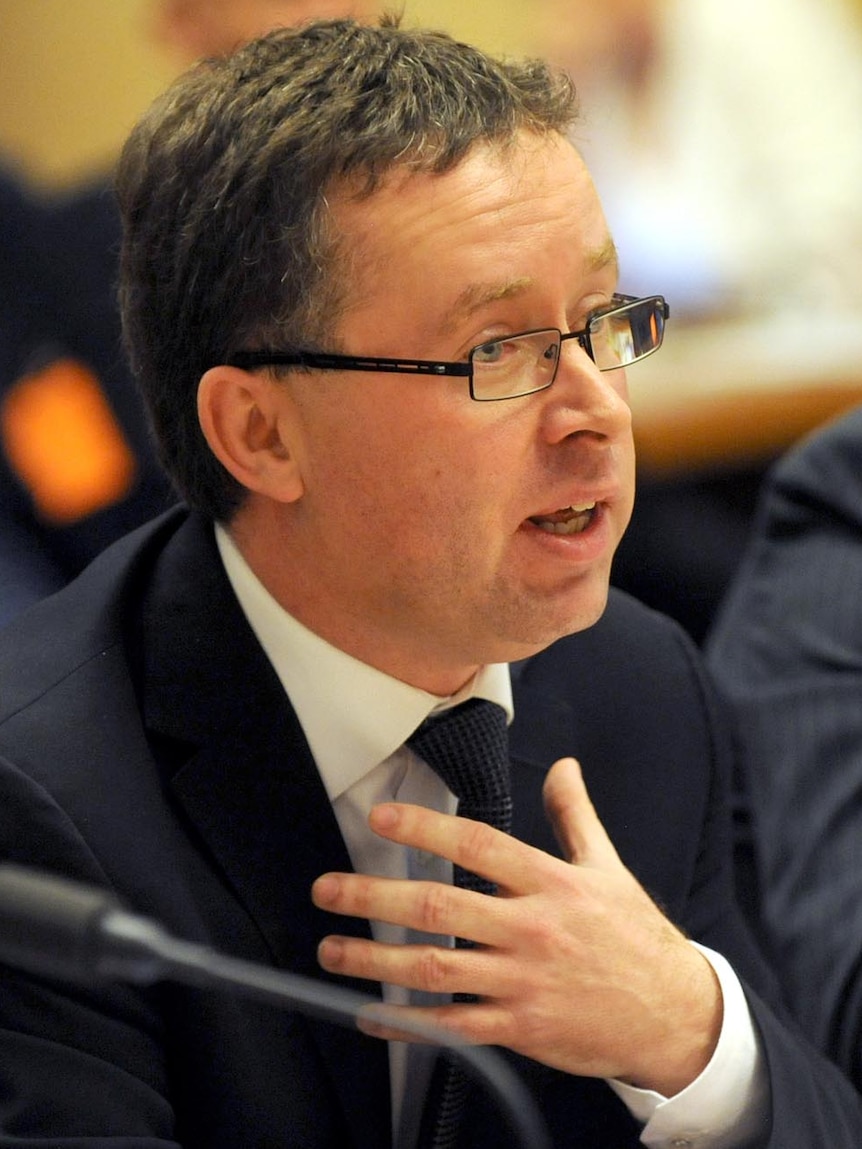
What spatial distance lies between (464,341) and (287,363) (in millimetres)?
147

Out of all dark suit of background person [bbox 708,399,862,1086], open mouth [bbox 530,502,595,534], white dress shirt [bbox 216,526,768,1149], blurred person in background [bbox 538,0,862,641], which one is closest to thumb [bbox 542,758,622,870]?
white dress shirt [bbox 216,526,768,1149]

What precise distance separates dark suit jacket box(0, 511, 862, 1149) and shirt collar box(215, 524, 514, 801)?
0.03m

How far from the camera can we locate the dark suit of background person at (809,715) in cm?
164

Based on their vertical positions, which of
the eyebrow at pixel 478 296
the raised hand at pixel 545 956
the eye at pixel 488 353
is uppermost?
the eyebrow at pixel 478 296

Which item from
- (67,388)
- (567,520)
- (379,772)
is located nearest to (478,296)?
(567,520)

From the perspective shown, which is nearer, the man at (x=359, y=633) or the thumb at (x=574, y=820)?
the man at (x=359, y=633)

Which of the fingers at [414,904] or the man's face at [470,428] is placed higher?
the man's face at [470,428]

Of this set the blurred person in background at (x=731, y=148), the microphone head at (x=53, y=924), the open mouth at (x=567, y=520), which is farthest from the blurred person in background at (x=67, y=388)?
the blurred person in background at (x=731, y=148)

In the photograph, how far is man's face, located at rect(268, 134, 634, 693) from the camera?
3.77 feet

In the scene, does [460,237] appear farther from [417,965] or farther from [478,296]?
[417,965]

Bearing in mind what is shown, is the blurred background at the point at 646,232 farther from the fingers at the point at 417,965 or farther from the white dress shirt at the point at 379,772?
the fingers at the point at 417,965

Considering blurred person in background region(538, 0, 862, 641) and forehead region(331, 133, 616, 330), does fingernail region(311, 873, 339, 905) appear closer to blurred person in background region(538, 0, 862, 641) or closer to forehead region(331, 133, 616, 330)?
forehead region(331, 133, 616, 330)

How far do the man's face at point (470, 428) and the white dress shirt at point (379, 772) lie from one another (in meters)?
0.06

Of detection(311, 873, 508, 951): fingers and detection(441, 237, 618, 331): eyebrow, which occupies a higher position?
detection(441, 237, 618, 331): eyebrow
